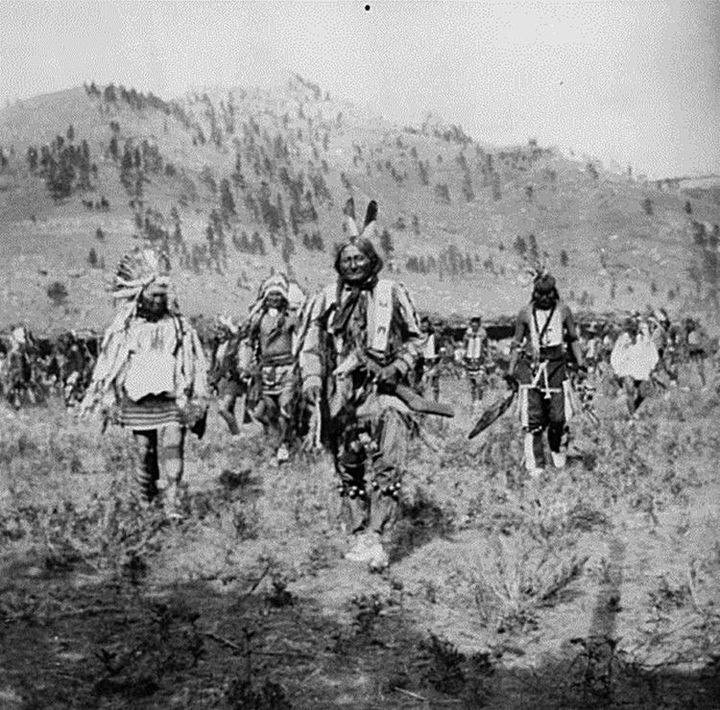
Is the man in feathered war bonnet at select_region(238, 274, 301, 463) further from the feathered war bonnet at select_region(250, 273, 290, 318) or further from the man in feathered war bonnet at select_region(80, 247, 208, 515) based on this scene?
the man in feathered war bonnet at select_region(80, 247, 208, 515)

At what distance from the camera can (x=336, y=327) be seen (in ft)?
17.4

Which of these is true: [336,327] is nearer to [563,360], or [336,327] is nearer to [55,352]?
[563,360]

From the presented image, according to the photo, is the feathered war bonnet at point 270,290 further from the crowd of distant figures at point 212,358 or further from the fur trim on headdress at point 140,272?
the fur trim on headdress at point 140,272

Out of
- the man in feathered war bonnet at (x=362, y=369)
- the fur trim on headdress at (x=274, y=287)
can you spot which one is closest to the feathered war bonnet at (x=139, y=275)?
the man in feathered war bonnet at (x=362, y=369)

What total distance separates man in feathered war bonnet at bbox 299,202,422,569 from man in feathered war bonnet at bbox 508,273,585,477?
2.75m

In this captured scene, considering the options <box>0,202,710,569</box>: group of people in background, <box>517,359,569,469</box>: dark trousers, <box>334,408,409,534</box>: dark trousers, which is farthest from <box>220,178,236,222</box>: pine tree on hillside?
<box>334,408,409,534</box>: dark trousers

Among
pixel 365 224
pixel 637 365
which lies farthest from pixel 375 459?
pixel 637 365

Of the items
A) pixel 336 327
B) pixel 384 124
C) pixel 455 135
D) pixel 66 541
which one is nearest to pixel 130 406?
pixel 66 541

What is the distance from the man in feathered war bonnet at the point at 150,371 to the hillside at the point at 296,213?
21549mm

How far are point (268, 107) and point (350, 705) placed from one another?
97.4 m

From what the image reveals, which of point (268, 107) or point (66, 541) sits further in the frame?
point (268, 107)

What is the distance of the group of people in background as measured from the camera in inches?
204

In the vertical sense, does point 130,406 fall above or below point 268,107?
below

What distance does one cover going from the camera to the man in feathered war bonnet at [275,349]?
8859 mm
